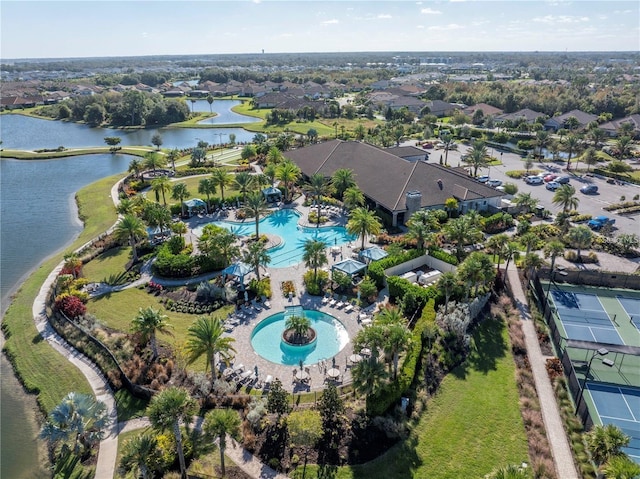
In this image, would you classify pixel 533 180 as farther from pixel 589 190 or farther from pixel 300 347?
pixel 300 347

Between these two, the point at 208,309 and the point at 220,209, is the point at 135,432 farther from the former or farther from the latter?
the point at 220,209

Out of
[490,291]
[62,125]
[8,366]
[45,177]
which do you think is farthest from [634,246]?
[62,125]

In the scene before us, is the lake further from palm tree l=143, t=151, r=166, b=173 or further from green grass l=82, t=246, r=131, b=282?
palm tree l=143, t=151, r=166, b=173

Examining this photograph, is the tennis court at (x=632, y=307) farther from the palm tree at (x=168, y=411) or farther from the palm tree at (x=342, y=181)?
the palm tree at (x=168, y=411)

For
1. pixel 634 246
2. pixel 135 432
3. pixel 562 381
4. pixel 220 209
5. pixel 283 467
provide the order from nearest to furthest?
pixel 283 467 → pixel 135 432 → pixel 562 381 → pixel 634 246 → pixel 220 209

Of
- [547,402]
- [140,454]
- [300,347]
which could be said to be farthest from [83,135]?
[547,402]
